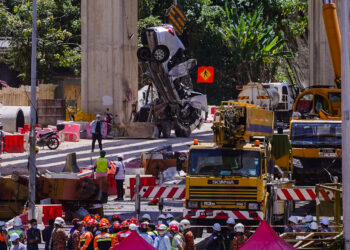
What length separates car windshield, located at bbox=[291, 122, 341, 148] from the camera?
78.3 feet

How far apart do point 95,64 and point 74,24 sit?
17.6 m

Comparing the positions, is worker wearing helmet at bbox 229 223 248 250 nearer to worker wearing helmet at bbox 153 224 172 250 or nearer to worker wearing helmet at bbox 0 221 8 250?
worker wearing helmet at bbox 153 224 172 250

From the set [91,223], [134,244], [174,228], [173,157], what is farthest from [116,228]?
[173,157]

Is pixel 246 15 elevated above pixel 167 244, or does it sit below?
above

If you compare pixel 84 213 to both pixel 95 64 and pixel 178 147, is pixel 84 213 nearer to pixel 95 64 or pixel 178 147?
pixel 178 147

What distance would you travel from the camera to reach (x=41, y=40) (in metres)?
57.3

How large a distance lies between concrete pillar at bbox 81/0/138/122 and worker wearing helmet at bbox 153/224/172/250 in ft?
96.5

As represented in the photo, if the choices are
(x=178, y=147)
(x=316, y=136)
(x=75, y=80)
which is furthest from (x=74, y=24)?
(x=316, y=136)

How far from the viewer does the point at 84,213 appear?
2233 centimetres

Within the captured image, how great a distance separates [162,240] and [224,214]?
3.53 m

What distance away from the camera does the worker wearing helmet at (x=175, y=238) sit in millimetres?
15117

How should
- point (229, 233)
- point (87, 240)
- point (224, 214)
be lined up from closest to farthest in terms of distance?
point (87, 240), point (229, 233), point (224, 214)

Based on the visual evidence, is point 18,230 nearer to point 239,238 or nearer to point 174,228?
point 174,228

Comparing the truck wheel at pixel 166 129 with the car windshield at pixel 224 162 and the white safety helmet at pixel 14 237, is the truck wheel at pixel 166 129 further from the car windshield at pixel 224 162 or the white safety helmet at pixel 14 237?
the white safety helmet at pixel 14 237
